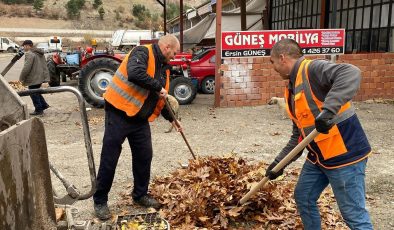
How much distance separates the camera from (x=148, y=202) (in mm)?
4523

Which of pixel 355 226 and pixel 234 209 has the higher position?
pixel 355 226

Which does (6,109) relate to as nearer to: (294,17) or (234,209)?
(234,209)

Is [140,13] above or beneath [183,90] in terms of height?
above

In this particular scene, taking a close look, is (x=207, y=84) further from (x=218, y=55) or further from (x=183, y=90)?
(x=218, y=55)

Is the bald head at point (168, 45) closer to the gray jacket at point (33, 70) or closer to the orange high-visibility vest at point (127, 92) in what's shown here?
the orange high-visibility vest at point (127, 92)

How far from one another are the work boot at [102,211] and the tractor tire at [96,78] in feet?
21.2

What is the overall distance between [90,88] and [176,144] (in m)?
4.17

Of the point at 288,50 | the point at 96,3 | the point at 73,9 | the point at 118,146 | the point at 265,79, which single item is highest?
the point at 96,3

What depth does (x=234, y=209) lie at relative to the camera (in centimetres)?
405

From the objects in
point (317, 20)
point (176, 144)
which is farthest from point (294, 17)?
point (176, 144)

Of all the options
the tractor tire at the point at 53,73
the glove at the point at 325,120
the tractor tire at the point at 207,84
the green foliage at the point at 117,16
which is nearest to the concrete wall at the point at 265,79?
the tractor tire at the point at 207,84

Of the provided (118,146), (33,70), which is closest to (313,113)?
(118,146)

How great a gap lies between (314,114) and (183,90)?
8226 millimetres

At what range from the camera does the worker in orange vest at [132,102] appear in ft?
13.6
